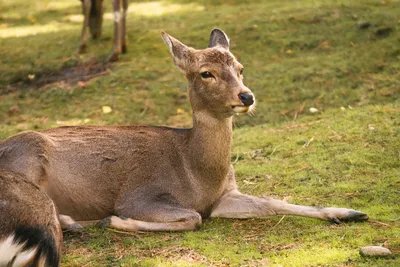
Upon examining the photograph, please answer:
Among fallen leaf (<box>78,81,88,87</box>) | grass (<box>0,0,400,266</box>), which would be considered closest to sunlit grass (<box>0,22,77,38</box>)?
grass (<box>0,0,400,266</box>)

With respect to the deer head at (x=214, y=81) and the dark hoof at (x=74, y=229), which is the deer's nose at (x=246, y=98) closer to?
the deer head at (x=214, y=81)

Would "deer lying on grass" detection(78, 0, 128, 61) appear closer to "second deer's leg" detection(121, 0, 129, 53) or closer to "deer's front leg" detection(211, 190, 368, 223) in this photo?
"second deer's leg" detection(121, 0, 129, 53)

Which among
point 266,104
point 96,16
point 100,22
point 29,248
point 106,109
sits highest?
point 29,248

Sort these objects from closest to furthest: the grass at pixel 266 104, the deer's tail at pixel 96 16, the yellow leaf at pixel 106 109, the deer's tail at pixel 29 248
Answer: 1. the deer's tail at pixel 29 248
2. the grass at pixel 266 104
3. the yellow leaf at pixel 106 109
4. the deer's tail at pixel 96 16

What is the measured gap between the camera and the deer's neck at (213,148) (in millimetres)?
6219

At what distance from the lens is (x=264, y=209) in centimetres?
618

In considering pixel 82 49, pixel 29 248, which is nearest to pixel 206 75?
pixel 29 248

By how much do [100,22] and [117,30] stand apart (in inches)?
43.9

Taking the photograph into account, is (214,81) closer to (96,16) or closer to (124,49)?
A: (124,49)

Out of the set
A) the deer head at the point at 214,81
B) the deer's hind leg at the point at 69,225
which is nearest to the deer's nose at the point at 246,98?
the deer head at the point at 214,81

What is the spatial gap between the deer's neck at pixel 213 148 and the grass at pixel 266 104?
43 cm

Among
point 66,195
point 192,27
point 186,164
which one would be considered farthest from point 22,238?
point 192,27

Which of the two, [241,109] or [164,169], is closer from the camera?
[241,109]

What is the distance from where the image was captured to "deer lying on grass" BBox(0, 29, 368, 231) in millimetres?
6012
